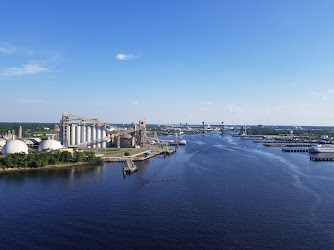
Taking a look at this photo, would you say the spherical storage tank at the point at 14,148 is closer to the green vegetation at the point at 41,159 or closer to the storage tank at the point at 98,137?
the green vegetation at the point at 41,159

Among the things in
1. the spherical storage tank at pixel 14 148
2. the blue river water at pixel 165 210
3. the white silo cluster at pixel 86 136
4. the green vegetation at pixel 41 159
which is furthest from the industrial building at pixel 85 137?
A: the blue river water at pixel 165 210

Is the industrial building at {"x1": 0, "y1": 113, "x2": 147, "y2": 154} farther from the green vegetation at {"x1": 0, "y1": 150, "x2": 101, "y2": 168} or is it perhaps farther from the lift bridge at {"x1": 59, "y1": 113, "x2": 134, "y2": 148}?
the green vegetation at {"x1": 0, "y1": 150, "x2": 101, "y2": 168}

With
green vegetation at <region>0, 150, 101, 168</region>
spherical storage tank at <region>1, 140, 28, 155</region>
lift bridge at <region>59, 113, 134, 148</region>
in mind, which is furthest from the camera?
lift bridge at <region>59, 113, 134, 148</region>

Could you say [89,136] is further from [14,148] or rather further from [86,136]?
[14,148]

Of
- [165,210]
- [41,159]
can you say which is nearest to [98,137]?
[41,159]

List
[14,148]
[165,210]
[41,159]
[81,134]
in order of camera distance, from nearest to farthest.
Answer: [165,210] < [41,159] < [14,148] < [81,134]

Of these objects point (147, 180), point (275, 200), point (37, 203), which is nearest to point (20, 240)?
point (37, 203)

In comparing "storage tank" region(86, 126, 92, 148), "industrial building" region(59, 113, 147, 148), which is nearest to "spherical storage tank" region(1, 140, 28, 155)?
"industrial building" region(59, 113, 147, 148)
